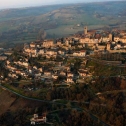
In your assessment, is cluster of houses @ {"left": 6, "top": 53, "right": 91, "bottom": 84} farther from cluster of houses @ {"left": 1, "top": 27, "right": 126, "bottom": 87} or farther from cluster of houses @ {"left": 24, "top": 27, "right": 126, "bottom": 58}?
cluster of houses @ {"left": 24, "top": 27, "right": 126, "bottom": 58}

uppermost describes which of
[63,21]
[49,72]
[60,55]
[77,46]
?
[77,46]

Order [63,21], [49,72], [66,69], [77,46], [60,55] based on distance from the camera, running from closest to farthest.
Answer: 1. [49,72]
2. [66,69]
3. [60,55]
4. [77,46]
5. [63,21]

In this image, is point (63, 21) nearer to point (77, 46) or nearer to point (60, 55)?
point (77, 46)

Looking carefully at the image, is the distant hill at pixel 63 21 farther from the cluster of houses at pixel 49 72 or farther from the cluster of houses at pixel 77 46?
the cluster of houses at pixel 49 72

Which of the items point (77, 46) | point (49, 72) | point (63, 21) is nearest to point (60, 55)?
point (77, 46)

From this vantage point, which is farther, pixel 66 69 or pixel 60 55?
pixel 60 55

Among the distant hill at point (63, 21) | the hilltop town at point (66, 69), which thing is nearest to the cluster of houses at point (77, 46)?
the hilltop town at point (66, 69)

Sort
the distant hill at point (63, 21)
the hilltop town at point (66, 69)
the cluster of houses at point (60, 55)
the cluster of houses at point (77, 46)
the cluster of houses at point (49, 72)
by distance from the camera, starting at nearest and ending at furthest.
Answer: the hilltop town at point (66, 69) → the cluster of houses at point (49, 72) → the cluster of houses at point (60, 55) → the cluster of houses at point (77, 46) → the distant hill at point (63, 21)

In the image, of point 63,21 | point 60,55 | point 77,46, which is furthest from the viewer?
point 63,21

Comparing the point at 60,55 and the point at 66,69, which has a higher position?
the point at 60,55

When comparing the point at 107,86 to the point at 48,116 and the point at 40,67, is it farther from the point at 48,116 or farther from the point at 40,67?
the point at 40,67

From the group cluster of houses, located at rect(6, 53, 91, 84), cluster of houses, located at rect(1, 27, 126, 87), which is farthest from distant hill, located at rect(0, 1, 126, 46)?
cluster of houses, located at rect(6, 53, 91, 84)

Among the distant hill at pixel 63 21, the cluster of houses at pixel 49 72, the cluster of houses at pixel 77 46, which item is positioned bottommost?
the distant hill at pixel 63 21

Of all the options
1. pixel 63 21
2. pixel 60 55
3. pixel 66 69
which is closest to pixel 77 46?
pixel 60 55
